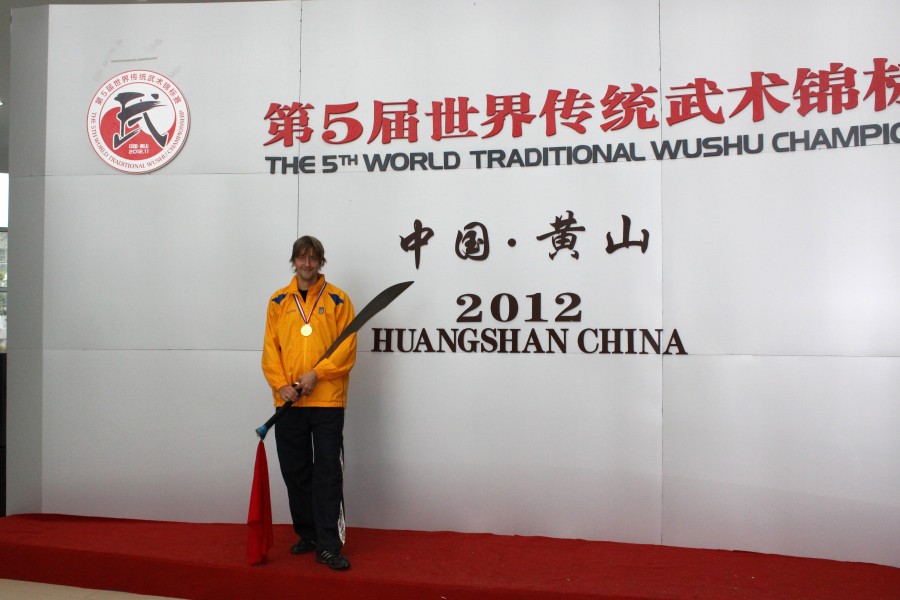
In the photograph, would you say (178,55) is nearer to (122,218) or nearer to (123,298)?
(122,218)

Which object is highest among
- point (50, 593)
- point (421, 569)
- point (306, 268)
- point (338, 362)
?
point (306, 268)

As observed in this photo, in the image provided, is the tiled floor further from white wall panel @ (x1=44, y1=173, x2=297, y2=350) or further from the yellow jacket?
white wall panel @ (x1=44, y1=173, x2=297, y2=350)

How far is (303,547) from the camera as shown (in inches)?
116

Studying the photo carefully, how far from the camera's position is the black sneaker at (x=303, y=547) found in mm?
2926

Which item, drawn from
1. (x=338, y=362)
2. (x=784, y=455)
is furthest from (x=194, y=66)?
(x=784, y=455)

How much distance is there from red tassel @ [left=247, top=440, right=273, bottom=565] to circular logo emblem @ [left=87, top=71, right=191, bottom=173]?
5.55 feet

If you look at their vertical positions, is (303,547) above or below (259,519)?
below

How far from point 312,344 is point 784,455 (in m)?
2.09

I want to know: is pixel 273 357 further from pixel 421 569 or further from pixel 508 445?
pixel 508 445

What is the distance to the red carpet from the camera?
2561 millimetres

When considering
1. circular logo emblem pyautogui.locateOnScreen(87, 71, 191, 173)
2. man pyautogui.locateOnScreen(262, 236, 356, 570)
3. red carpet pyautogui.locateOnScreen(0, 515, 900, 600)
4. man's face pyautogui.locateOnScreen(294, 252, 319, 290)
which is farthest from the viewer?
circular logo emblem pyautogui.locateOnScreen(87, 71, 191, 173)

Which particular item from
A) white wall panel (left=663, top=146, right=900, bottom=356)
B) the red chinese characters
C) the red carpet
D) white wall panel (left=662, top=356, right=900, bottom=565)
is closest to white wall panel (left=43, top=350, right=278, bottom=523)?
the red carpet

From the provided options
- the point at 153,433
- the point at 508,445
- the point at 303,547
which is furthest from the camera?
the point at 153,433

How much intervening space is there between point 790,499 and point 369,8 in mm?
3009
